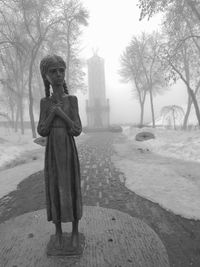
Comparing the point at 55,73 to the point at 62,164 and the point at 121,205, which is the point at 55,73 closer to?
the point at 62,164

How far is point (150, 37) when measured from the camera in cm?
2531

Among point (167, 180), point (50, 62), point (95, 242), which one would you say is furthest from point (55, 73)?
point (167, 180)

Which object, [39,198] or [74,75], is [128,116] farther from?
[39,198]

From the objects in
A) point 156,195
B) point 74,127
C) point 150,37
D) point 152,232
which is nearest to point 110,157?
point 156,195

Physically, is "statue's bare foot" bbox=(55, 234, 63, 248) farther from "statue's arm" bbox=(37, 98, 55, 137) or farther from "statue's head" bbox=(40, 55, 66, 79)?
"statue's head" bbox=(40, 55, 66, 79)

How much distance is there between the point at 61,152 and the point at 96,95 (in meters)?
38.9

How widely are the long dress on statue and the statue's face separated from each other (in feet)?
0.83

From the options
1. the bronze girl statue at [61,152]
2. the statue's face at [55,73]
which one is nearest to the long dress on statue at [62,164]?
the bronze girl statue at [61,152]

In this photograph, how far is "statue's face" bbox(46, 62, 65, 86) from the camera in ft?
9.57

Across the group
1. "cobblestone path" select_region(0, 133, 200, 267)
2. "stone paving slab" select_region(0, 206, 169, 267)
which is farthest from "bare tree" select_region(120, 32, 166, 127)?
"stone paving slab" select_region(0, 206, 169, 267)

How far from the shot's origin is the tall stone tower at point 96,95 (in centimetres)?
4066

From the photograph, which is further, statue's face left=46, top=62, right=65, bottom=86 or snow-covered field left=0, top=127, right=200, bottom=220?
snow-covered field left=0, top=127, right=200, bottom=220

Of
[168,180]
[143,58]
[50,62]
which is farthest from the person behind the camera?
[143,58]

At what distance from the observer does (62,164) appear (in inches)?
121
